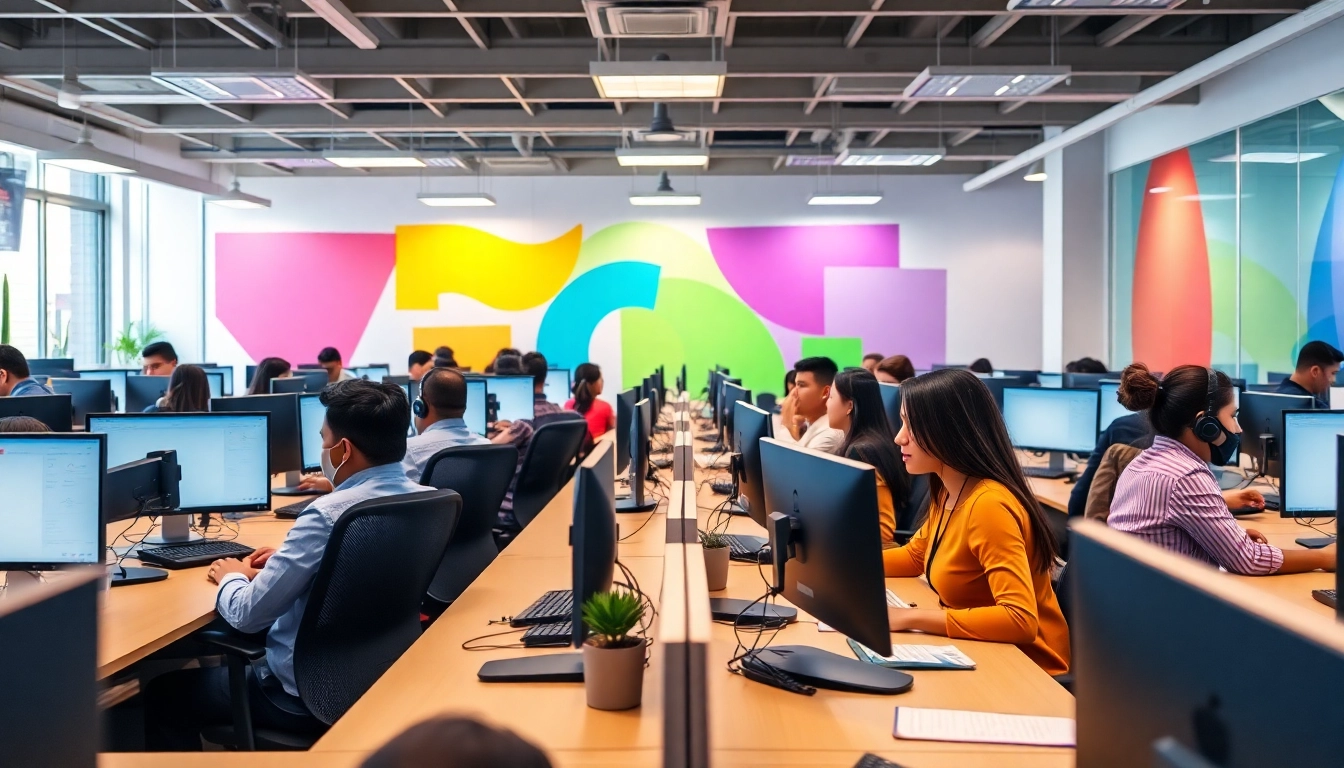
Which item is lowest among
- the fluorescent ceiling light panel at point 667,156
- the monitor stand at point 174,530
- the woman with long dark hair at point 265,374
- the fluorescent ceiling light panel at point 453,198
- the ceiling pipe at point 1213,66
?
the monitor stand at point 174,530

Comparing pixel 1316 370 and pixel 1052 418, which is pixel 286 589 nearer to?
pixel 1052 418

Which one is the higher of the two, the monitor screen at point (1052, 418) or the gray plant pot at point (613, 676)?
the monitor screen at point (1052, 418)

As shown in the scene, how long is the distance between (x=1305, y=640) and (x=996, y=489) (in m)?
1.67

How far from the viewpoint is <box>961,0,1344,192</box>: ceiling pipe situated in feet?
18.1

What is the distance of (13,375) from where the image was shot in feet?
17.7

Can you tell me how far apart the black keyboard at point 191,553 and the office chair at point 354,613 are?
0.73m

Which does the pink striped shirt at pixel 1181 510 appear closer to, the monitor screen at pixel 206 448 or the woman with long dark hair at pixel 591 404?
the monitor screen at pixel 206 448

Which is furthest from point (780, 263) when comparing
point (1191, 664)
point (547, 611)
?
point (1191, 664)

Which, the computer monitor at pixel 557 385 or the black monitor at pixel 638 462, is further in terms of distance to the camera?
the computer monitor at pixel 557 385

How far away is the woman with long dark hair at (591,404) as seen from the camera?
6816 mm

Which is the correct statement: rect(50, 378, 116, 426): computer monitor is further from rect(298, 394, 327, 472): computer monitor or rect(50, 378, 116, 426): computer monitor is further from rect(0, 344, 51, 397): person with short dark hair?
rect(298, 394, 327, 472): computer monitor

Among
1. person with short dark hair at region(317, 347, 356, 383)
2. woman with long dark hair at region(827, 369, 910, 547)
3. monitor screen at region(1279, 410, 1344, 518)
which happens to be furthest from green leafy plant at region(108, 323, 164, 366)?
monitor screen at region(1279, 410, 1344, 518)

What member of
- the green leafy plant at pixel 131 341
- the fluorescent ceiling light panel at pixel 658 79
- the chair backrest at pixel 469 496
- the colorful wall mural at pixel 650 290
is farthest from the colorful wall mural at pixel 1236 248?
the green leafy plant at pixel 131 341

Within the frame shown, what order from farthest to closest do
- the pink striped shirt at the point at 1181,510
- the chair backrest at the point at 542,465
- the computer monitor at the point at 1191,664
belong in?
the chair backrest at the point at 542,465
the pink striped shirt at the point at 1181,510
the computer monitor at the point at 1191,664
